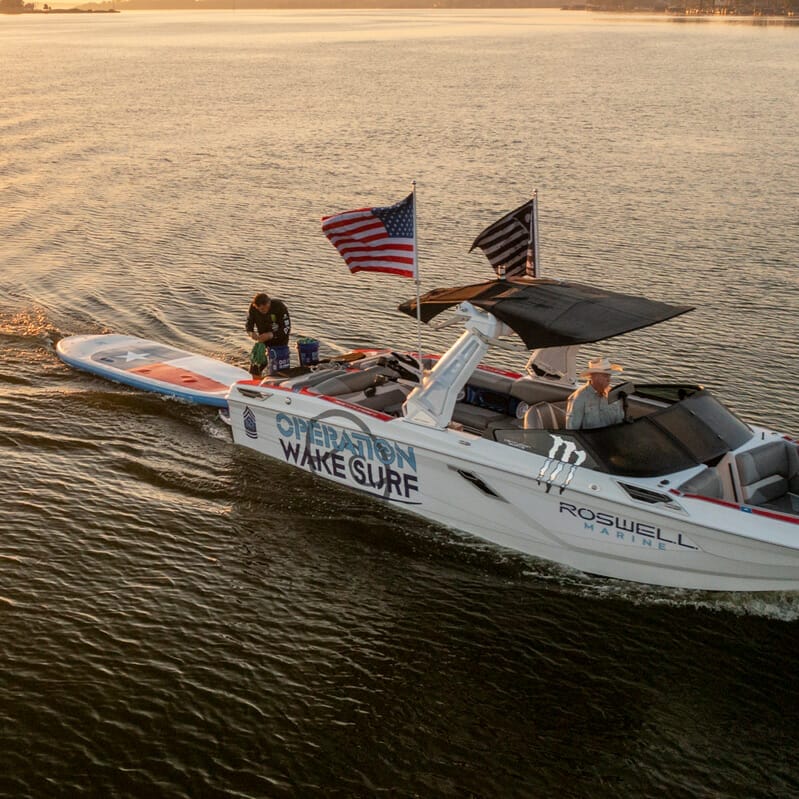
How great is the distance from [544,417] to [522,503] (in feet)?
3.93

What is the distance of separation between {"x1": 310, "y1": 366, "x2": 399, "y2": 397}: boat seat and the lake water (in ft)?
4.19

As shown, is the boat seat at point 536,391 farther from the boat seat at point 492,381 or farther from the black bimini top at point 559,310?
the black bimini top at point 559,310

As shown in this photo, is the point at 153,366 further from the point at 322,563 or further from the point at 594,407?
the point at 594,407

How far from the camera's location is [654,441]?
35.1 ft

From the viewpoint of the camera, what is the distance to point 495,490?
11.1m

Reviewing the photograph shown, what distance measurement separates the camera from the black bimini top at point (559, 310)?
10.7 meters

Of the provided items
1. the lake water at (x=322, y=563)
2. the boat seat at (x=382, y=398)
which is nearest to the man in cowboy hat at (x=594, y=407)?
the lake water at (x=322, y=563)

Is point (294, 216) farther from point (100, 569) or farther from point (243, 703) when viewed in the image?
point (243, 703)

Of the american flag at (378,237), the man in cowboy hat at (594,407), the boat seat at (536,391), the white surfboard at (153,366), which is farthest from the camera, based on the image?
the white surfboard at (153,366)

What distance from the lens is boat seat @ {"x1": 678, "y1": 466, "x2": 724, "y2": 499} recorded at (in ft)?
33.7

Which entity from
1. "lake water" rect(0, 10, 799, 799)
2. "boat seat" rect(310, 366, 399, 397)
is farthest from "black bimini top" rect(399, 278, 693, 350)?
"lake water" rect(0, 10, 799, 799)

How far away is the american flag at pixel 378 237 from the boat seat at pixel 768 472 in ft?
14.4

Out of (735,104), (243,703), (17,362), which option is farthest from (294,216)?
(735,104)

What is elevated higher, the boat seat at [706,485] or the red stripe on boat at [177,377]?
the boat seat at [706,485]
